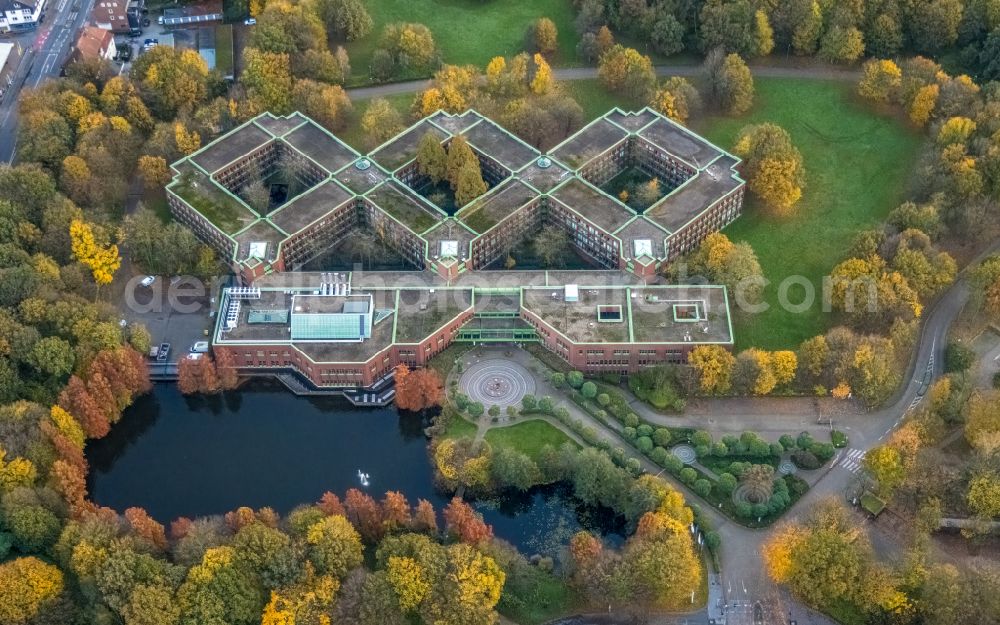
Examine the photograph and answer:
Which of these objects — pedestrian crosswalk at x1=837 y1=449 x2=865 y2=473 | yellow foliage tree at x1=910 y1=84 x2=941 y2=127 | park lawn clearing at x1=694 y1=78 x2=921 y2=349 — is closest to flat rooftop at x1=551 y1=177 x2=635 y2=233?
park lawn clearing at x1=694 y1=78 x2=921 y2=349

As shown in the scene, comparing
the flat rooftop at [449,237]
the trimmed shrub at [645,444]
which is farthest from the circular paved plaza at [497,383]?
the trimmed shrub at [645,444]

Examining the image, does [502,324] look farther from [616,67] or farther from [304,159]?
[616,67]

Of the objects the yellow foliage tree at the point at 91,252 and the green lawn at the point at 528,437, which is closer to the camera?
the green lawn at the point at 528,437

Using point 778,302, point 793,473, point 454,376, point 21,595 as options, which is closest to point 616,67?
point 778,302

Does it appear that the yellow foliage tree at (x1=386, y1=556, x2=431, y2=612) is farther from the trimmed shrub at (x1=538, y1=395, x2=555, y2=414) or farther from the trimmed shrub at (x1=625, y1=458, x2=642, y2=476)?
the trimmed shrub at (x1=538, y1=395, x2=555, y2=414)

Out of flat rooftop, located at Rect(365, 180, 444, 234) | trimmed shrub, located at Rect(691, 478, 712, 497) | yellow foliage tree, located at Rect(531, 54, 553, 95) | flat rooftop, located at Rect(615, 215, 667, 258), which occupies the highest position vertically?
yellow foliage tree, located at Rect(531, 54, 553, 95)

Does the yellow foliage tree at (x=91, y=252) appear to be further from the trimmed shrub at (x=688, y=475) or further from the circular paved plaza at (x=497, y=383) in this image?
the trimmed shrub at (x=688, y=475)

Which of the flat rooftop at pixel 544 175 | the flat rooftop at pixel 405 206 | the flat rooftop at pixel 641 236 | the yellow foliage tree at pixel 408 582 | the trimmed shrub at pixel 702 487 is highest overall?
the flat rooftop at pixel 544 175
